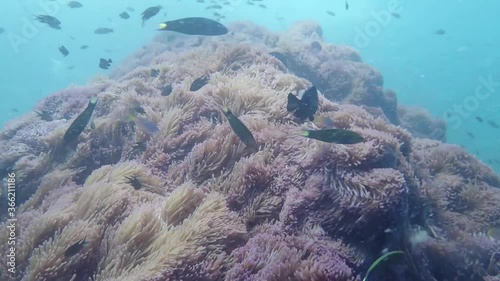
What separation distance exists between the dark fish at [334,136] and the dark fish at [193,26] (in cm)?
333

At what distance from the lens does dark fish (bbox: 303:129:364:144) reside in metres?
3.38

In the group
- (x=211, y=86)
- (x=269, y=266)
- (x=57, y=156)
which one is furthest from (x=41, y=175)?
(x=269, y=266)

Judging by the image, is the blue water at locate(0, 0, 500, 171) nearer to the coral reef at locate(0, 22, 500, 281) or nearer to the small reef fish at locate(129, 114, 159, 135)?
the coral reef at locate(0, 22, 500, 281)

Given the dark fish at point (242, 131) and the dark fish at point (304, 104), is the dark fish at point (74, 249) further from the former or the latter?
the dark fish at point (304, 104)

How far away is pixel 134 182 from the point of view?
4.07 metres

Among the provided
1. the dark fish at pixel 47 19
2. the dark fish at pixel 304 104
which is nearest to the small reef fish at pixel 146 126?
the dark fish at pixel 304 104

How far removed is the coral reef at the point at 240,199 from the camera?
3006mm

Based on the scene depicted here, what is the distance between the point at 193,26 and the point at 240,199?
3495mm

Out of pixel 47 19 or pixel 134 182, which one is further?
pixel 47 19

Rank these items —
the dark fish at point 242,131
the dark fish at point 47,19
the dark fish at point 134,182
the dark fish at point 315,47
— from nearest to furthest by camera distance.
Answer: the dark fish at point 242,131
the dark fish at point 134,182
the dark fish at point 47,19
the dark fish at point 315,47

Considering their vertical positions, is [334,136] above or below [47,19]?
above

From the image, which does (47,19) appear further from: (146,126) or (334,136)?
(334,136)

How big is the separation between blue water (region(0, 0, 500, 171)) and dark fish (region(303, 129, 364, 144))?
26947 millimetres

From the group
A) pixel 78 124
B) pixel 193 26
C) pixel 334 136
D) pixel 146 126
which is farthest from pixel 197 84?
pixel 334 136
